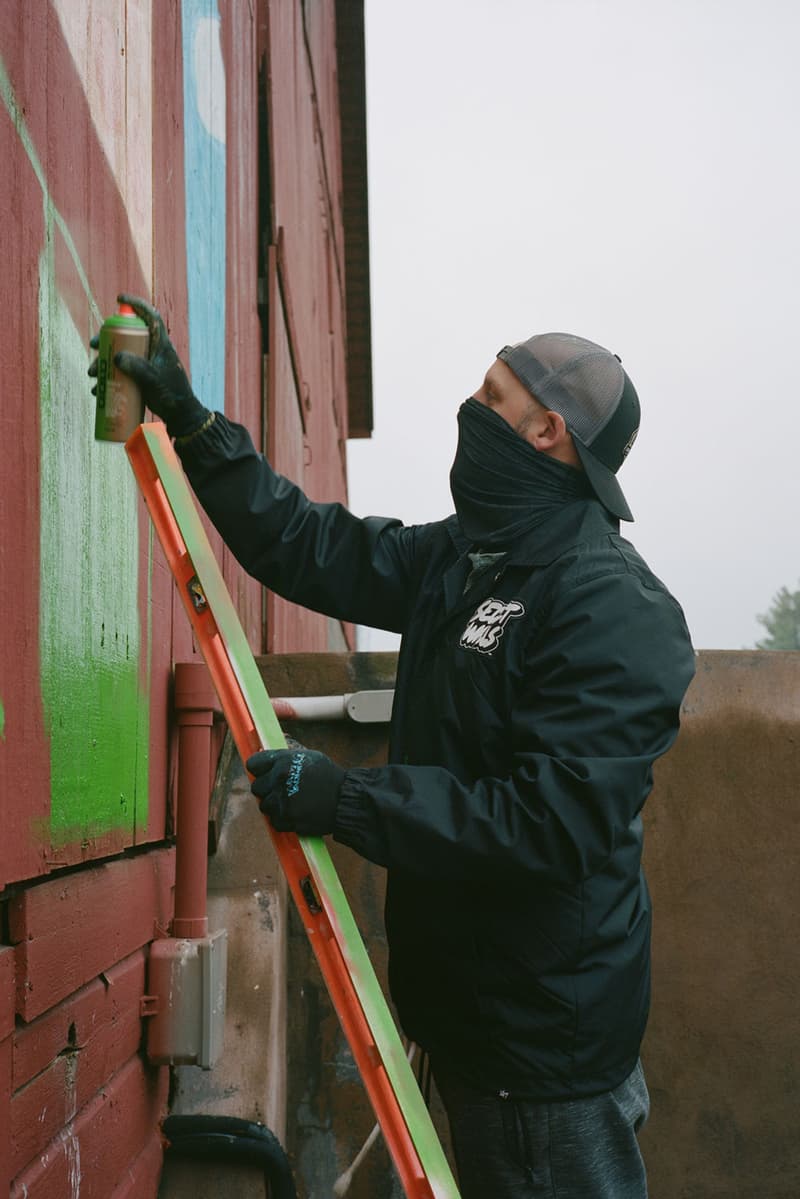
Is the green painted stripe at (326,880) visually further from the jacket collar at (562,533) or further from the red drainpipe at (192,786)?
the red drainpipe at (192,786)

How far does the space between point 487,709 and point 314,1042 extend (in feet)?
7.40

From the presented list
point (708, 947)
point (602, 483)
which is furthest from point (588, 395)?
point (708, 947)

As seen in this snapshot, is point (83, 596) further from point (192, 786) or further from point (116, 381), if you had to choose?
point (192, 786)

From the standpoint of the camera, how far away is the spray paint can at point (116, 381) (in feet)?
6.55

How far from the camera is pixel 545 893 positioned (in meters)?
2.14

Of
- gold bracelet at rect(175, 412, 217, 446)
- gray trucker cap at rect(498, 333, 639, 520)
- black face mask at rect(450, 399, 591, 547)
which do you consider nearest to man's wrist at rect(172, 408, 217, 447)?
gold bracelet at rect(175, 412, 217, 446)

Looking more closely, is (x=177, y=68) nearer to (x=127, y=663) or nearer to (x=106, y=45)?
(x=106, y=45)

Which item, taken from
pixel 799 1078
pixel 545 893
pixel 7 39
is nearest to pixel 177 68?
pixel 7 39

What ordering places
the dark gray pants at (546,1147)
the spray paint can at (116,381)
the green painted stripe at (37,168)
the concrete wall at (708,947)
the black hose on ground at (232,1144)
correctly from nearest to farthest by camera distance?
1. the green painted stripe at (37,168)
2. the spray paint can at (116,381)
3. the dark gray pants at (546,1147)
4. the black hose on ground at (232,1144)
5. the concrete wall at (708,947)

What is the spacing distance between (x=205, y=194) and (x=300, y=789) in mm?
2522

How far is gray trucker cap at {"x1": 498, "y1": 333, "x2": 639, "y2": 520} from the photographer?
241 centimetres

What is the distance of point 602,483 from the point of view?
7.84 feet

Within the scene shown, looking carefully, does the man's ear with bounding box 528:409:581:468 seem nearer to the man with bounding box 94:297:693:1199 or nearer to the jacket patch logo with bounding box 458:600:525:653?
the man with bounding box 94:297:693:1199

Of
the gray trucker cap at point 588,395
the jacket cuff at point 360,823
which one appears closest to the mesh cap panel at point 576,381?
the gray trucker cap at point 588,395
